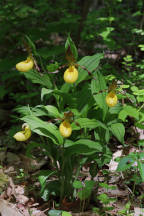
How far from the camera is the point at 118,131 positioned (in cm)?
156

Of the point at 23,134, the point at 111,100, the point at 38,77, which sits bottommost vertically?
the point at 23,134

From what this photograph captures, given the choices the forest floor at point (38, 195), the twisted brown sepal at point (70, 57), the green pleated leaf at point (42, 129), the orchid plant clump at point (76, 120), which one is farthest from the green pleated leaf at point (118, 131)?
the twisted brown sepal at point (70, 57)

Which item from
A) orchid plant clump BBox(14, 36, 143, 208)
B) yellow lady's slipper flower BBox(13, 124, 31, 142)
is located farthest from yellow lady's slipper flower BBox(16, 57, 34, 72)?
yellow lady's slipper flower BBox(13, 124, 31, 142)

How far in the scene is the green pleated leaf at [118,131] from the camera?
1.55 metres

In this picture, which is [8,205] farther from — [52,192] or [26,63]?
[26,63]

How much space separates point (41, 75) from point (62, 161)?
23.5 inches

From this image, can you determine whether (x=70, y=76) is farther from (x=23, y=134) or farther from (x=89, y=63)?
(x=23, y=134)

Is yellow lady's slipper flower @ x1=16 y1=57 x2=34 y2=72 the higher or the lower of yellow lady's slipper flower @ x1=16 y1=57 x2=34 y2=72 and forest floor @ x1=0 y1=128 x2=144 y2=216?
the higher

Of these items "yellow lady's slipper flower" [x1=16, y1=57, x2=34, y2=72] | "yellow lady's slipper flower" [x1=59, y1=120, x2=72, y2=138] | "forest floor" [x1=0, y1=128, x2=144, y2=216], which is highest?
"yellow lady's slipper flower" [x1=16, y1=57, x2=34, y2=72]

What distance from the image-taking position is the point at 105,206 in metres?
1.74

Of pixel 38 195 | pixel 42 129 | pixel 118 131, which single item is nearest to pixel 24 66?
pixel 42 129

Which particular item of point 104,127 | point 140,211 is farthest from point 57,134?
point 140,211

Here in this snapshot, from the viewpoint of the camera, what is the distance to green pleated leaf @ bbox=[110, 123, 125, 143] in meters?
1.55

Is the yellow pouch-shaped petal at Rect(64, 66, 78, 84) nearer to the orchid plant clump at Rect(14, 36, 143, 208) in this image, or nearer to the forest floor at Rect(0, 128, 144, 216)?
the orchid plant clump at Rect(14, 36, 143, 208)
